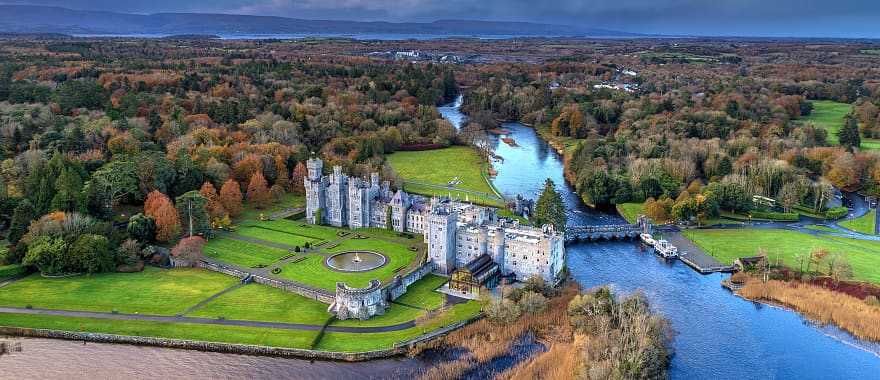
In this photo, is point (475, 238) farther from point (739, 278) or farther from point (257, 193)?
point (257, 193)

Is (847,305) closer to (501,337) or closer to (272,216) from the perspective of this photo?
(501,337)


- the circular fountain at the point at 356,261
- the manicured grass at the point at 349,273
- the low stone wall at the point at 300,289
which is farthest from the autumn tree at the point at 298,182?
the low stone wall at the point at 300,289

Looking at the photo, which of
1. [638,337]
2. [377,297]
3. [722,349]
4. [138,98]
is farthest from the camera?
[138,98]

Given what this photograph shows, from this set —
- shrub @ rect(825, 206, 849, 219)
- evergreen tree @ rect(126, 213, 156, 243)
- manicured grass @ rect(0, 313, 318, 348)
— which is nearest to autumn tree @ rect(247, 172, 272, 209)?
evergreen tree @ rect(126, 213, 156, 243)

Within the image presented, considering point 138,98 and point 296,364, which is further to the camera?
point 138,98

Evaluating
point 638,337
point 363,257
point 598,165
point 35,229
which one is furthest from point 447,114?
point 638,337

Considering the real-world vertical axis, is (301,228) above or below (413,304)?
above

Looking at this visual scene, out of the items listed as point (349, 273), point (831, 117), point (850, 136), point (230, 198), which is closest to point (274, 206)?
point (230, 198)

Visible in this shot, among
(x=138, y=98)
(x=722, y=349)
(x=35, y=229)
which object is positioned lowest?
(x=722, y=349)
